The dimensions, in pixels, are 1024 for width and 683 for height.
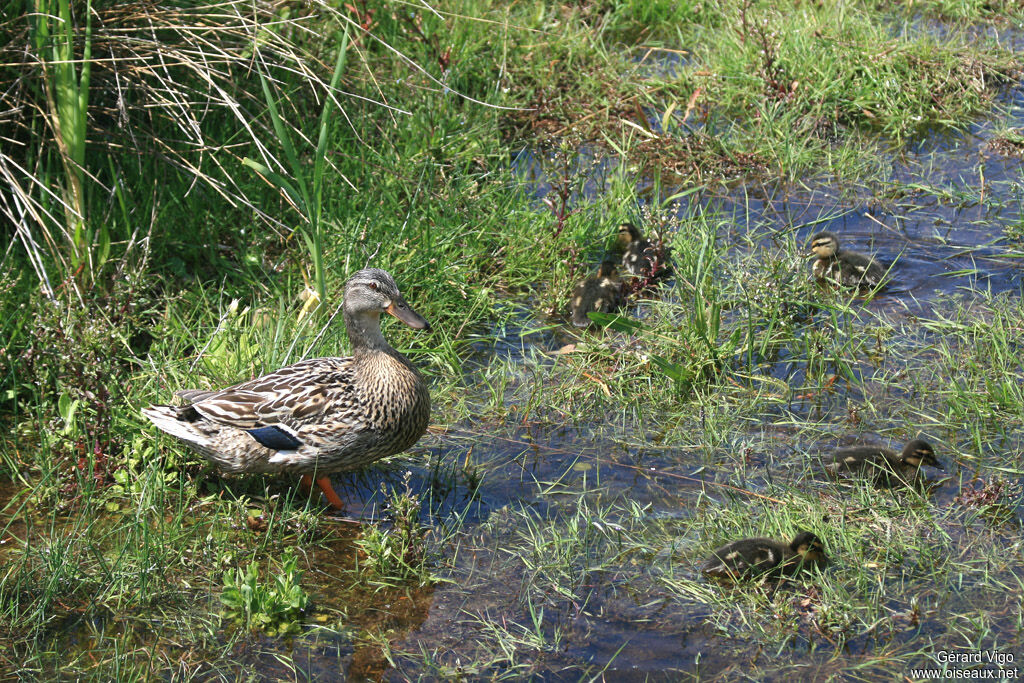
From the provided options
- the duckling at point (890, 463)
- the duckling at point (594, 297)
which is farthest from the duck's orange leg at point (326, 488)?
the duckling at point (890, 463)

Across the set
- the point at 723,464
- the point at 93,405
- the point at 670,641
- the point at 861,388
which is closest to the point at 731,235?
the point at 861,388

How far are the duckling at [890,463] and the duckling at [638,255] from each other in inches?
68.8

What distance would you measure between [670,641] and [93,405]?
2643mm

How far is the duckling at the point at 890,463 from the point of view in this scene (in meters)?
4.44

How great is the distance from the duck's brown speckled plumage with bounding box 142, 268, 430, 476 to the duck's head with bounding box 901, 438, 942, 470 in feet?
6.37

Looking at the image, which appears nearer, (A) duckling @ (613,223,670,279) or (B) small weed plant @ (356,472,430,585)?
(B) small weed plant @ (356,472,430,585)

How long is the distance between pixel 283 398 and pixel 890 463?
2441mm

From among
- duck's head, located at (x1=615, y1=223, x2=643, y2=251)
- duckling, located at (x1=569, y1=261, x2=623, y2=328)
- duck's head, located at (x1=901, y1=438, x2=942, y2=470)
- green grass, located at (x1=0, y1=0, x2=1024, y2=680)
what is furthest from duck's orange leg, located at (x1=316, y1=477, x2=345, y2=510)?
duck's head, located at (x1=615, y1=223, x2=643, y2=251)

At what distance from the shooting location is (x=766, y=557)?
3.96m

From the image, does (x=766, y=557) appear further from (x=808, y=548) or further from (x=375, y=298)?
(x=375, y=298)

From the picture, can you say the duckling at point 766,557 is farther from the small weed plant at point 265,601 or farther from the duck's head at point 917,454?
the small weed plant at point 265,601

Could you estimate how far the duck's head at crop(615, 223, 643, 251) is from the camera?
6.36 meters

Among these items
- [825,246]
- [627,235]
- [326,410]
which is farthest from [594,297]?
[326,410]

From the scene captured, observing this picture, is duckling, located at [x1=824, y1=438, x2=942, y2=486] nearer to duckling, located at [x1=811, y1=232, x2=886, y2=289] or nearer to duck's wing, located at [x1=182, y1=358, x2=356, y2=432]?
duckling, located at [x1=811, y1=232, x2=886, y2=289]
